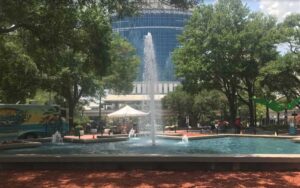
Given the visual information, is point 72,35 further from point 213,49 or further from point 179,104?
point 179,104

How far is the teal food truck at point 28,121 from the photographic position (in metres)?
31.6

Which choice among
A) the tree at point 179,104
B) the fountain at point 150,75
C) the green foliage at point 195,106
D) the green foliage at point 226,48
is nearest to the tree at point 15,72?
the fountain at point 150,75

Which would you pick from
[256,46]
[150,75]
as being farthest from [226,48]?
[150,75]

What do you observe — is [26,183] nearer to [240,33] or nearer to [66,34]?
[66,34]

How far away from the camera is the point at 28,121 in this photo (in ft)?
110

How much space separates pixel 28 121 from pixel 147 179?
23007mm

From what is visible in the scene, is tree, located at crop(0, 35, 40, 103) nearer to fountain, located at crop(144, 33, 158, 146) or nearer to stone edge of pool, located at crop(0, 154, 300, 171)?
fountain, located at crop(144, 33, 158, 146)

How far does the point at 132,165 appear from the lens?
13.6 metres

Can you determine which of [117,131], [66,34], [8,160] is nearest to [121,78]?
[117,131]

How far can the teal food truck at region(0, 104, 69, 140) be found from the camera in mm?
31641

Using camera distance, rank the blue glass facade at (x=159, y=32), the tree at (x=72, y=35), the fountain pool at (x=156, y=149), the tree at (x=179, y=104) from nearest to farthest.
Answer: the tree at (x=72, y=35), the fountain pool at (x=156, y=149), the tree at (x=179, y=104), the blue glass facade at (x=159, y=32)

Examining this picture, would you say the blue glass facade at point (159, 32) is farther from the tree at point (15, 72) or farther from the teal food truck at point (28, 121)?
the teal food truck at point (28, 121)

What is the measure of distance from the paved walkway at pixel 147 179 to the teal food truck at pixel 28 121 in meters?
18.9

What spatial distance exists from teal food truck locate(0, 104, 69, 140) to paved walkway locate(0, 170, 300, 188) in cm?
1889
